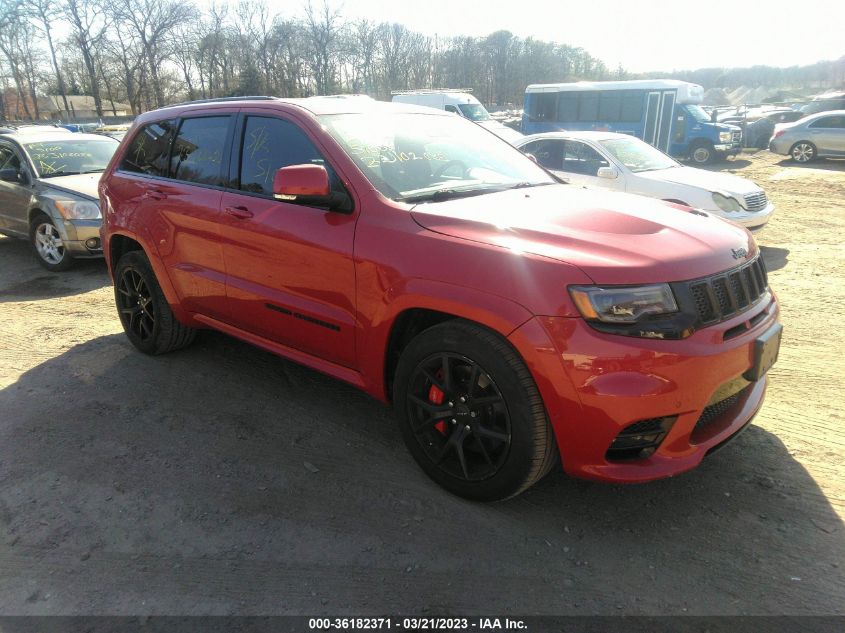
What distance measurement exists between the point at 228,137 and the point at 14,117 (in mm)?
72574

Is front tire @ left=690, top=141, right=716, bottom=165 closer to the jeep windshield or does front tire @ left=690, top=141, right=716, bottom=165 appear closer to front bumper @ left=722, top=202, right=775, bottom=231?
front bumper @ left=722, top=202, right=775, bottom=231

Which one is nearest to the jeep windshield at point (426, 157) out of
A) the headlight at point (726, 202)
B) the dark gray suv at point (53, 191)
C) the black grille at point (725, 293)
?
the black grille at point (725, 293)

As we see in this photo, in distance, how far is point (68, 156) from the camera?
8.49 metres

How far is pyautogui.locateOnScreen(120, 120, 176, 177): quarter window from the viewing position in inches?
170

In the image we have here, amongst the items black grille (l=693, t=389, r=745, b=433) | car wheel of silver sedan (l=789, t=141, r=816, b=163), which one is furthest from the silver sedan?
black grille (l=693, t=389, r=745, b=433)

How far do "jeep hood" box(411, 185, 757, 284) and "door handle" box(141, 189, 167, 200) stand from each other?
223cm

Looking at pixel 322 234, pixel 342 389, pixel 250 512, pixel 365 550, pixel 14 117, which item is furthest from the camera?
pixel 14 117

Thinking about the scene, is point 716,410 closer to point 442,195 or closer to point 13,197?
point 442,195

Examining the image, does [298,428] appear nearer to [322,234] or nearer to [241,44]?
[322,234]

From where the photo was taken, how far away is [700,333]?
7.74 feet

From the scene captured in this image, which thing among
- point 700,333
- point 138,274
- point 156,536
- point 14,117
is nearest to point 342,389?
point 156,536

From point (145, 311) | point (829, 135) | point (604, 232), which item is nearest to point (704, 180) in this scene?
point (604, 232)

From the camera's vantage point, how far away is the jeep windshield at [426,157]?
10.3 ft

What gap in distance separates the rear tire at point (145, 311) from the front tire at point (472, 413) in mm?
2429
